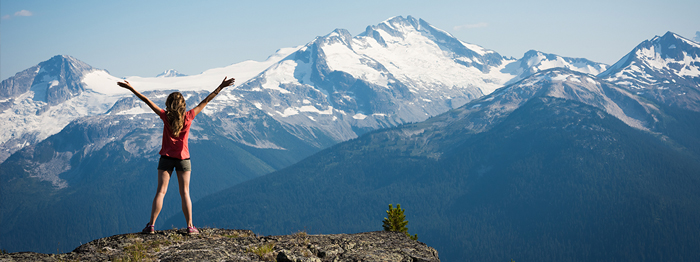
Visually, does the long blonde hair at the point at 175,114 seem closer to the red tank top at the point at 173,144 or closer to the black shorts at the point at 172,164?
the red tank top at the point at 173,144

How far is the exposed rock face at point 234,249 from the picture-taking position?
1395cm

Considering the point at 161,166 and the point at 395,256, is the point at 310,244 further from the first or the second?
the point at 161,166

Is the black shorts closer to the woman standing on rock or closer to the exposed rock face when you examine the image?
the woman standing on rock

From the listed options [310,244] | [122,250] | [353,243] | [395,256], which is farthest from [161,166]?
[395,256]

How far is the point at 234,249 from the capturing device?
14914 mm

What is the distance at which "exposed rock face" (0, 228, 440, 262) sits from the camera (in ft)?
45.8

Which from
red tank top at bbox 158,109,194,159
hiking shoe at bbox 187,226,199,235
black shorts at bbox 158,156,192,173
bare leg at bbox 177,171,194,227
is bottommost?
hiking shoe at bbox 187,226,199,235

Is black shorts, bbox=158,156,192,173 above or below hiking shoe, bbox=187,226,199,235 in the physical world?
above

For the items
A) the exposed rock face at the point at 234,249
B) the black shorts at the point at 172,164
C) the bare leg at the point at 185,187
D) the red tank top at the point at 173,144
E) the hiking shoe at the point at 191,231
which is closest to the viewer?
the exposed rock face at the point at 234,249

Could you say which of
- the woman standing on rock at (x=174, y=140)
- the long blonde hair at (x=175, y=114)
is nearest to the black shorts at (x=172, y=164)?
the woman standing on rock at (x=174, y=140)

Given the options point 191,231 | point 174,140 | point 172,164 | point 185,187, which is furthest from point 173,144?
point 191,231

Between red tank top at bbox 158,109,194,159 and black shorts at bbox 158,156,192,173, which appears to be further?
black shorts at bbox 158,156,192,173

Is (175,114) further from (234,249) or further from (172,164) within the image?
(234,249)

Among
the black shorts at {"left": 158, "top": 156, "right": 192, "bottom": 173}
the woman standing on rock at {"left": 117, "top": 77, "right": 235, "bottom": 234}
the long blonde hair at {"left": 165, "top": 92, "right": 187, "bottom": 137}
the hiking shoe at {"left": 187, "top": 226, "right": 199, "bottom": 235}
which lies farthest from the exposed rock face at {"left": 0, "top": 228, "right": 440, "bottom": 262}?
the long blonde hair at {"left": 165, "top": 92, "right": 187, "bottom": 137}
